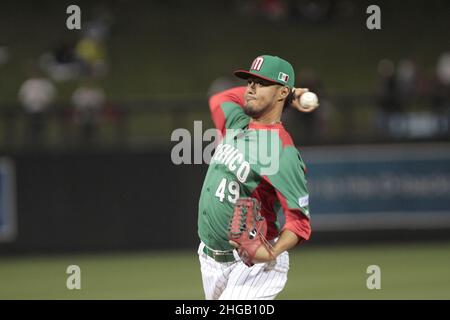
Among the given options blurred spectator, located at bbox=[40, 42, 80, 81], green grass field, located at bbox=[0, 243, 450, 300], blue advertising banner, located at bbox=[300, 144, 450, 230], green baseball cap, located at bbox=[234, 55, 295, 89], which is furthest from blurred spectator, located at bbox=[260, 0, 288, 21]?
green baseball cap, located at bbox=[234, 55, 295, 89]

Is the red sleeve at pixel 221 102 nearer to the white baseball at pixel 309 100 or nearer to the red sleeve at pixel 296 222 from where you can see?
the white baseball at pixel 309 100

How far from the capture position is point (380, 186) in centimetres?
1791

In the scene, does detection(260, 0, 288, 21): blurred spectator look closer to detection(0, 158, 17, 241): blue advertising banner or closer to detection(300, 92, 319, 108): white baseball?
detection(0, 158, 17, 241): blue advertising banner

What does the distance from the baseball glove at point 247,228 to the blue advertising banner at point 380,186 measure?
423 inches

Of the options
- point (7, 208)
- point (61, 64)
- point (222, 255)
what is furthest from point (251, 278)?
point (61, 64)

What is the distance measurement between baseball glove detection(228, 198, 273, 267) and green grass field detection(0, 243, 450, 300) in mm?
5798

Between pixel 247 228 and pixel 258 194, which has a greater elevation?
pixel 258 194

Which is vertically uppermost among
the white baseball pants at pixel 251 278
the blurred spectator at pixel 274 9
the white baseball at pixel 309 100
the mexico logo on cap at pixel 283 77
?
the blurred spectator at pixel 274 9

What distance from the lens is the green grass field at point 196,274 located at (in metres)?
13.2

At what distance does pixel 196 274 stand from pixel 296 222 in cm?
838

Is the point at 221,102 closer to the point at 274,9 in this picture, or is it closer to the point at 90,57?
the point at 90,57

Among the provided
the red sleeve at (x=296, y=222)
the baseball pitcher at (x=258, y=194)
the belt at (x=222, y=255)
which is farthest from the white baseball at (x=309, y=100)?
the belt at (x=222, y=255)

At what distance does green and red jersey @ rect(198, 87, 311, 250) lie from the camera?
718 cm

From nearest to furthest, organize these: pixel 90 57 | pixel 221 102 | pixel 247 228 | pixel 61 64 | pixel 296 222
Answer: pixel 247 228, pixel 296 222, pixel 221 102, pixel 90 57, pixel 61 64
